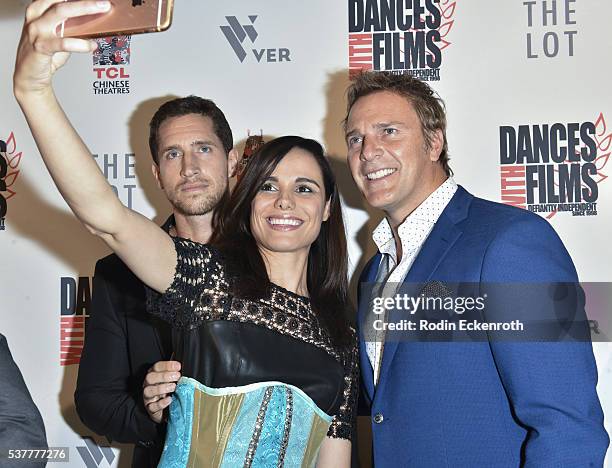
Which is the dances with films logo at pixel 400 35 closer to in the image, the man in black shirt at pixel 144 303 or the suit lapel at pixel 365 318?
the man in black shirt at pixel 144 303

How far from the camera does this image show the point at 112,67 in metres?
2.84

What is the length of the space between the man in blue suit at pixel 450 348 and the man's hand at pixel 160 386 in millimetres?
476

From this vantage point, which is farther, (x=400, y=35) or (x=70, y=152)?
(x=400, y=35)

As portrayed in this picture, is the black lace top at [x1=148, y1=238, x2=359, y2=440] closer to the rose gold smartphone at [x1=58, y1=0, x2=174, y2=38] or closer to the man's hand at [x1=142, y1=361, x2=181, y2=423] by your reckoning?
the man's hand at [x1=142, y1=361, x2=181, y2=423]

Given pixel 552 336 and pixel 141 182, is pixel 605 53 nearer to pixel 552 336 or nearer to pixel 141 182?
pixel 552 336

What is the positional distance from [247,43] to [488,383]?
1563mm

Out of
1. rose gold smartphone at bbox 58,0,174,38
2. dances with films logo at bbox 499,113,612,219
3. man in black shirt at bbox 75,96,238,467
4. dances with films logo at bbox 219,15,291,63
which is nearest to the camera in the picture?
rose gold smartphone at bbox 58,0,174,38

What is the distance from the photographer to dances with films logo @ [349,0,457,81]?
2.63 meters

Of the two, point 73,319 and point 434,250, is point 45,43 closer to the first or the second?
point 434,250

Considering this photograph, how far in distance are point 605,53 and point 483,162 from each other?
518mm

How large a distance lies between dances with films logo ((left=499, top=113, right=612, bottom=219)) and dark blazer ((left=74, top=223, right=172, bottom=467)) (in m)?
1.21

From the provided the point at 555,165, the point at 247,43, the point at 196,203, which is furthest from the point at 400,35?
the point at 196,203

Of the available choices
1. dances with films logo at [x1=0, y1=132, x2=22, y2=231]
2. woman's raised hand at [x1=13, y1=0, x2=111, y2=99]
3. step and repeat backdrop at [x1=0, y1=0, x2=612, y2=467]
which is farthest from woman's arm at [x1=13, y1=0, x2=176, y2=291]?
dances with films logo at [x1=0, y1=132, x2=22, y2=231]

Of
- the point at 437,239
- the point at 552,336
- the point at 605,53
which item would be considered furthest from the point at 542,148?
the point at 552,336
